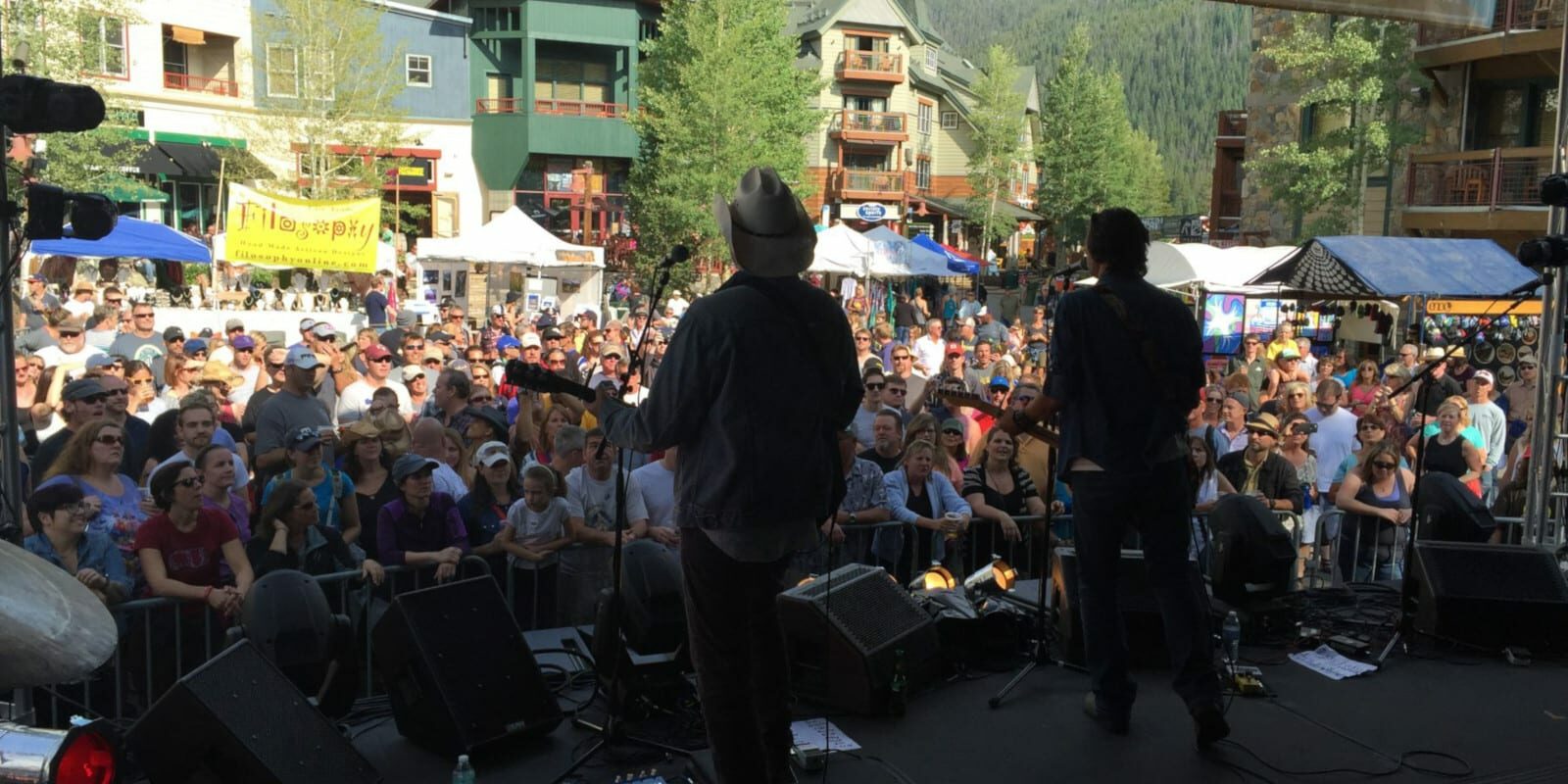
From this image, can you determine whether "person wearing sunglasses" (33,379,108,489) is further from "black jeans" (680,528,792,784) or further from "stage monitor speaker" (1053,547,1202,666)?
"stage monitor speaker" (1053,547,1202,666)

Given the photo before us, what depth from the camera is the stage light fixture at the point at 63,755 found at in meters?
2.77

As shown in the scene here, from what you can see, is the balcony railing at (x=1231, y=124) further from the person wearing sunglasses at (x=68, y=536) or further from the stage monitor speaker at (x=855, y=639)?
the person wearing sunglasses at (x=68, y=536)

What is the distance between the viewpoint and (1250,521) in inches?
220

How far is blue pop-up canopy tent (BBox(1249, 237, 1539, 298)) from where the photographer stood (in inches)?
553

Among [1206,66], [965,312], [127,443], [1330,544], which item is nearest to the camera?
[127,443]

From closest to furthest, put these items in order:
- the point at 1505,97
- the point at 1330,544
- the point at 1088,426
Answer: the point at 1088,426 < the point at 1330,544 < the point at 1505,97

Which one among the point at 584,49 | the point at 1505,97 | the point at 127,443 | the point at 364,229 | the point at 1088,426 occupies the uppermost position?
the point at 584,49

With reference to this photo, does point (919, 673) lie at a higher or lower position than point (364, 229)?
lower

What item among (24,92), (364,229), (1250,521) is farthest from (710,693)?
(364,229)

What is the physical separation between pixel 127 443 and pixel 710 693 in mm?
5212

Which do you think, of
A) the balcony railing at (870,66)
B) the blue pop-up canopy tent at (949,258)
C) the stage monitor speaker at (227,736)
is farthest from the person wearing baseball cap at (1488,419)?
the balcony railing at (870,66)

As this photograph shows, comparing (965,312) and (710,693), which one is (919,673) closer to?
(710,693)

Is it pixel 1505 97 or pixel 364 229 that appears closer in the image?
pixel 364 229

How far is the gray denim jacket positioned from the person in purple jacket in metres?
2.70
